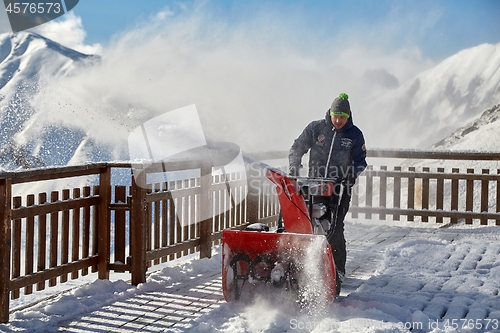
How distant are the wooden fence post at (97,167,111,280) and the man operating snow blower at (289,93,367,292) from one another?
183 cm

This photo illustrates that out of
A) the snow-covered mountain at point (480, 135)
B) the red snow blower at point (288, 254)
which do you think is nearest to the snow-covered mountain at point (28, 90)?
the snow-covered mountain at point (480, 135)

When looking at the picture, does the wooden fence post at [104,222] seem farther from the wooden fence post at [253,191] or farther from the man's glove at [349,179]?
the wooden fence post at [253,191]

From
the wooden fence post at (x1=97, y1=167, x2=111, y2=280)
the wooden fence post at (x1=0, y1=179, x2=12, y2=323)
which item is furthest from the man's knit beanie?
the wooden fence post at (x1=0, y1=179, x2=12, y2=323)

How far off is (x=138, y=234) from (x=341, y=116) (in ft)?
7.56

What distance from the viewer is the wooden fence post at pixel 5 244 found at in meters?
4.37

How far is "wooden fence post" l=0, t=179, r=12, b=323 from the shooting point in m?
4.37

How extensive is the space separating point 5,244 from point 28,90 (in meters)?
110

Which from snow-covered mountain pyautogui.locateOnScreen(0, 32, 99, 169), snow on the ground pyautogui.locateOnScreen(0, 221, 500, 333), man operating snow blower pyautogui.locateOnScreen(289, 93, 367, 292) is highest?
snow-covered mountain pyautogui.locateOnScreen(0, 32, 99, 169)

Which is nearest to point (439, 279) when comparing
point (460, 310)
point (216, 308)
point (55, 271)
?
point (460, 310)

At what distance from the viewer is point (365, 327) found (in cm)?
407

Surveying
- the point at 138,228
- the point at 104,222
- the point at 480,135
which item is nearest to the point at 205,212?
the point at 138,228

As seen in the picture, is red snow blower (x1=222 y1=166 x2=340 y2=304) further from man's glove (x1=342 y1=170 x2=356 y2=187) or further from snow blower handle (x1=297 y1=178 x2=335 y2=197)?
man's glove (x1=342 y1=170 x2=356 y2=187)

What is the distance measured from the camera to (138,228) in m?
5.71

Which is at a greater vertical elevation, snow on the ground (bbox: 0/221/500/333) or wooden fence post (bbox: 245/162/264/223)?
wooden fence post (bbox: 245/162/264/223)
